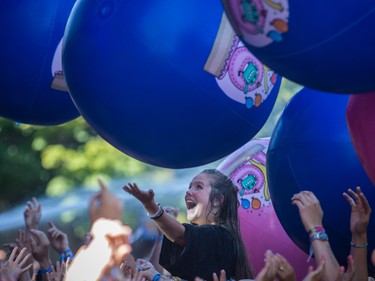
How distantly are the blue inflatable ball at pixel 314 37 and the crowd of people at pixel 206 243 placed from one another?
679 mm

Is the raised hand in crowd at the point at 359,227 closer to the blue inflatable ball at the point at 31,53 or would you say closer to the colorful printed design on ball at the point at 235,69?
the colorful printed design on ball at the point at 235,69

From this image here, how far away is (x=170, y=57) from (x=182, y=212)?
24.8ft

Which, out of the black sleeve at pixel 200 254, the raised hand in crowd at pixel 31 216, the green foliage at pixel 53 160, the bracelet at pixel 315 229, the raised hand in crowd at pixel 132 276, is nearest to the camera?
the raised hand in crowd at pixel 132 276

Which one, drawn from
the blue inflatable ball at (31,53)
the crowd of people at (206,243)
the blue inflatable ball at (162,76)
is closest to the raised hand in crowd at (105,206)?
the crowd of people at (206,243)

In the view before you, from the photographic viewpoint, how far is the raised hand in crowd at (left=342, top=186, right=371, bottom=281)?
3826mm

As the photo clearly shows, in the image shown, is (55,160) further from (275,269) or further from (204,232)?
(275,269)

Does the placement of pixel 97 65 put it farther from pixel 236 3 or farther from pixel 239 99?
pixel 236 3

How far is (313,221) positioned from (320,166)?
0.82ft

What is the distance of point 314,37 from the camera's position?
3062 millimetres

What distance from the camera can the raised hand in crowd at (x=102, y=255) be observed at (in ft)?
8.71

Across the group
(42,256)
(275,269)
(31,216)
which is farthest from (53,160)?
(275,269)

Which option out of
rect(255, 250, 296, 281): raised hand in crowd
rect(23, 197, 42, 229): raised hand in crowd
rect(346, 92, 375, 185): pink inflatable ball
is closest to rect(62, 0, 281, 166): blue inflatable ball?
rect(346, 92, 375, 185): pink inflatable ball

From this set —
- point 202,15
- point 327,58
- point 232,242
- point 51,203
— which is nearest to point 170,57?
point 202,15

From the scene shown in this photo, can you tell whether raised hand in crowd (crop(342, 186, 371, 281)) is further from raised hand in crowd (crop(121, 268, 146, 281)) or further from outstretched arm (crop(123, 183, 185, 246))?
raised hand in crowd (crop(121, 268, 146, 281))
